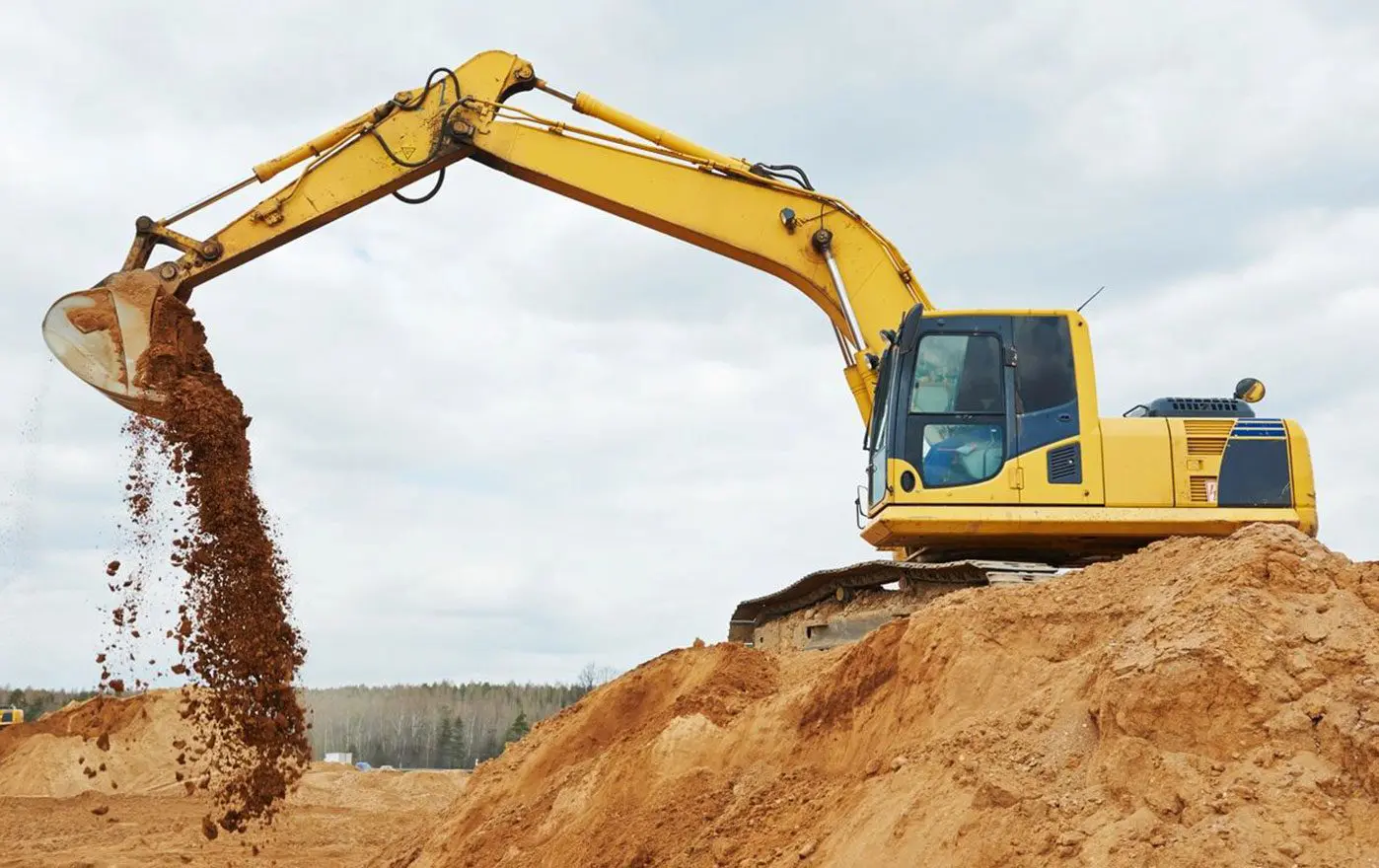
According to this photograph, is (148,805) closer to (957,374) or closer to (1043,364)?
(957,374)

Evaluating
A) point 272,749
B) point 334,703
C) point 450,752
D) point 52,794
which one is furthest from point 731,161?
point 334,703

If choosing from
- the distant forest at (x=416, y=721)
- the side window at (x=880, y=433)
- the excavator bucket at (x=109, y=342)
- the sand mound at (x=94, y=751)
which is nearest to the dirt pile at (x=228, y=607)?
the excavator bucket at (x=109, y=342)

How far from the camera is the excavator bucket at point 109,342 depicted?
33.0 feet

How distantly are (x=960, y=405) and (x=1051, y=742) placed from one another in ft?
15.6

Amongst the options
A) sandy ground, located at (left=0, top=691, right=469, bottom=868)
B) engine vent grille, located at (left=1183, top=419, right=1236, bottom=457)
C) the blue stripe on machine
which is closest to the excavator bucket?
sandy ground, located at (left=0, top=691, right=469, bottom=868)

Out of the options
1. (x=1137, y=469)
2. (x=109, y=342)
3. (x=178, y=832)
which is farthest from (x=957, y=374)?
(x=178, y=832)

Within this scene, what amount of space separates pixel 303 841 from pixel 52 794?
10408 millimetres

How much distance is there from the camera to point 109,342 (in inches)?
399

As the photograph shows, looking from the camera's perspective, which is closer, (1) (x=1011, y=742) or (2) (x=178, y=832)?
(1) (x=1011, y=742)

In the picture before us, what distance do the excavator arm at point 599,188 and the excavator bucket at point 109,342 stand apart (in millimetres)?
916

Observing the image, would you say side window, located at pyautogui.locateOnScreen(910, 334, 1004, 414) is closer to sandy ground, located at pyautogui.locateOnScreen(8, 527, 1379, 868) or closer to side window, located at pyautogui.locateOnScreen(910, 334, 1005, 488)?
side window, located at pyautogui.locateOnScreen(910, 334, 1005, 488)

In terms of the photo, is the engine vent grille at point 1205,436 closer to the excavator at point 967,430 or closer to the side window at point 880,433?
the excavator at point 967,430

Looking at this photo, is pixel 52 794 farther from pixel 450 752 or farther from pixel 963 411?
pixel 450 752

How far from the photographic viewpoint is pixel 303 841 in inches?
627
